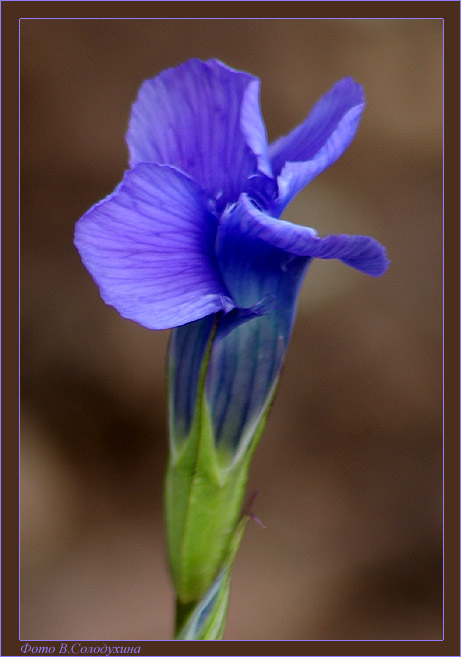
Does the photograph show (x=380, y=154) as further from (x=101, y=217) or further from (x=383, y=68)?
(x=101, y=217)

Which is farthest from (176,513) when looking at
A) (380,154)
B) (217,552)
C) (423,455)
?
(380,154)

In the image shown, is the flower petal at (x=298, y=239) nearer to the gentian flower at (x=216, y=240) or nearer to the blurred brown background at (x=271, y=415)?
the gentian flower at (x=216, y=240)

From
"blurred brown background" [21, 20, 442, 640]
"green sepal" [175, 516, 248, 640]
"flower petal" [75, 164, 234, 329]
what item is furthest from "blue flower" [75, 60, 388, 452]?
"blurred brown background" [21, 20, 442, 640]

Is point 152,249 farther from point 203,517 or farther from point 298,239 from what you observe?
point 203,517

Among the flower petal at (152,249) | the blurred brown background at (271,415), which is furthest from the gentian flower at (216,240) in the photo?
the blurred brown background at (271,415)

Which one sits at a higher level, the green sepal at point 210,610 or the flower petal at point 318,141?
the flower petal at point 318,141

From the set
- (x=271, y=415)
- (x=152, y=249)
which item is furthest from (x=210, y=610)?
(x=271, y=415)

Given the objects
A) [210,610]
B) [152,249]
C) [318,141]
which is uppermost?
[318,141]
